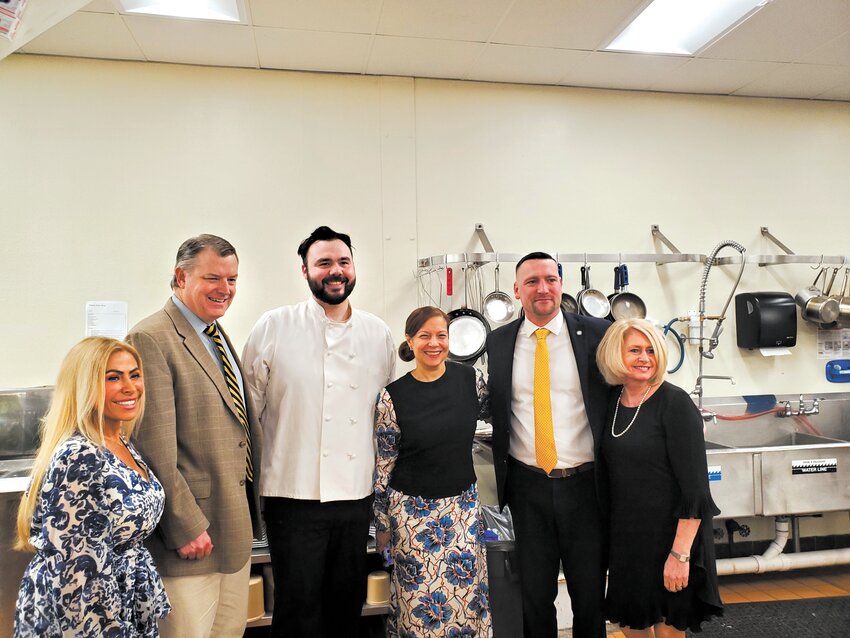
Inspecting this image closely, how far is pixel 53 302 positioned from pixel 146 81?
3.91 ft

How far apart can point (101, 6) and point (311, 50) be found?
89cm

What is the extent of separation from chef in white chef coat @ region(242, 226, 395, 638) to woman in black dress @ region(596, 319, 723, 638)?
2.67 ft

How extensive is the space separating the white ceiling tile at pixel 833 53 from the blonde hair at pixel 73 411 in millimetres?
3411

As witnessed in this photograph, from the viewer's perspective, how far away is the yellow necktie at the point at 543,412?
1.95 meters

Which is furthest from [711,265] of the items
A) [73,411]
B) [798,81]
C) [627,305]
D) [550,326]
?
[73,411]

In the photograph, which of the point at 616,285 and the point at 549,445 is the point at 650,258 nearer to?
the point at 616,285

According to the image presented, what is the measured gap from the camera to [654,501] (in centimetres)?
177

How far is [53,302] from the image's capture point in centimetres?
282

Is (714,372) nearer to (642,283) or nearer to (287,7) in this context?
(642,283)

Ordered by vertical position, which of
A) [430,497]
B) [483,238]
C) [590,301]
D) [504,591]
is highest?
[483,238]

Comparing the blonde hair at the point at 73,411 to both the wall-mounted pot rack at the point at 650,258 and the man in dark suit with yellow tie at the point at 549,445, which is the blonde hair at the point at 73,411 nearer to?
the man in dark suit with yellow tie at the point at 549,445

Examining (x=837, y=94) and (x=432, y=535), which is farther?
(x=837, y=94)

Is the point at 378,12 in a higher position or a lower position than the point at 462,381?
higher

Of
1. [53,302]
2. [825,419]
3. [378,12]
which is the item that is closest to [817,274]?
[825,419]
